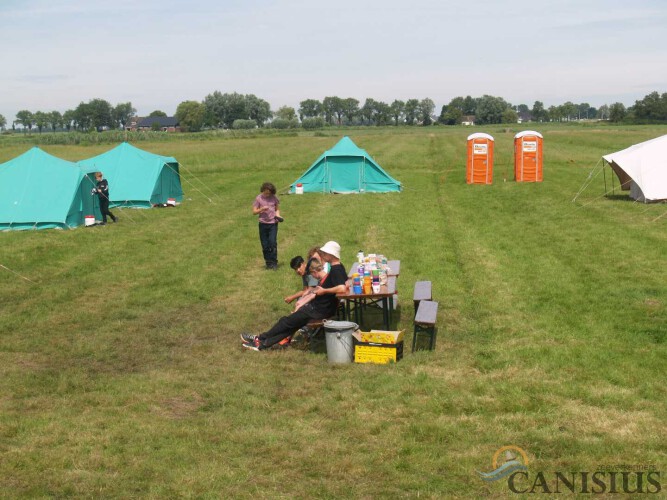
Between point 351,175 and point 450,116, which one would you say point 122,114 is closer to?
point 450,116

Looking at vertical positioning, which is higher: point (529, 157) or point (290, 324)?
point (529, 157)

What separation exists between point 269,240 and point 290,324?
16.7 feet

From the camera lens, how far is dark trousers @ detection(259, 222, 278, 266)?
14492 mm

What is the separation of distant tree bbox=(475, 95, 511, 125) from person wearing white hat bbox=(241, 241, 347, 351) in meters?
152

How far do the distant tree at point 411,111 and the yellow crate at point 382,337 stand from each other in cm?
16557

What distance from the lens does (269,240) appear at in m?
14.7

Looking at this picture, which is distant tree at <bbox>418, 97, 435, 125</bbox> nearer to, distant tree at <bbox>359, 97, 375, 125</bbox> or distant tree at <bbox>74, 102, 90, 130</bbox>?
distant tree at <bbox>359, 97, 375, 125</bbox>

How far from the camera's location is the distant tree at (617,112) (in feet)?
400

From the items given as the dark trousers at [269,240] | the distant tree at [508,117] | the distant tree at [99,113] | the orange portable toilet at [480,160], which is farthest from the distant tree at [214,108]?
the dark trousers at [269,240]

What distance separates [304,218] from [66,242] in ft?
22.2

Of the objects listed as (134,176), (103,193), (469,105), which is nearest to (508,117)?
(469,105)

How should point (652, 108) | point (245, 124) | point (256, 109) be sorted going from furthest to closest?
point (256, 109)
point (245, 124)
point (652, 108)

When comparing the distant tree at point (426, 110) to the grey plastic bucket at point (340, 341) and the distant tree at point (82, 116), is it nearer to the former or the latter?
the distant tree at point (82, 116)

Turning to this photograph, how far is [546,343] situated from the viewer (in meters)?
9.54
